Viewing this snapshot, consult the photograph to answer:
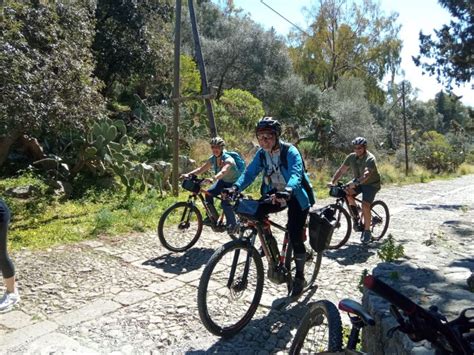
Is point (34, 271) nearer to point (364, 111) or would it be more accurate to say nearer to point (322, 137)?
point (322, 137)

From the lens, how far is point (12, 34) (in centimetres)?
704

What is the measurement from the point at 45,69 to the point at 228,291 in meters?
5.49

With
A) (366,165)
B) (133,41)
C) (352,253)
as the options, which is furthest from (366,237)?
(133,41)

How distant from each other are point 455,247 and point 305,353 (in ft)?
11.0

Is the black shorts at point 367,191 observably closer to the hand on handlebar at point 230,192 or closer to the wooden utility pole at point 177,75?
the hand on handlebar at point 230,192

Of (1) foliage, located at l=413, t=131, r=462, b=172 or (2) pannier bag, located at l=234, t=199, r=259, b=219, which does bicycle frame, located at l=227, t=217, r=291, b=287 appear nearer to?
(2) pannier bag, located at l=234, t=199, r=259, b=219

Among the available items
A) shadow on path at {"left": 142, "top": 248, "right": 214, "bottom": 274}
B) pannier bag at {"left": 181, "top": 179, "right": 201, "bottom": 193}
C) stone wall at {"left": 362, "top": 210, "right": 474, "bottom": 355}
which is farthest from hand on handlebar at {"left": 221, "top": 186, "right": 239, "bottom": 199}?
pannier bag at {"left": 181, "top": 179, "right": 201, "bottom": 193}

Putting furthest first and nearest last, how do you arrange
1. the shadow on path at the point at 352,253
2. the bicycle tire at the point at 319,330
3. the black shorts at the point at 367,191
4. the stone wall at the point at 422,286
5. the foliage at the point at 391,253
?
the black shorts at the point at 367,191
the shadow on path at the point at 352,253
the foliage at the point at 391,253
the stone wall at the point at 422,286
the bicycle tire at the point at 319,330

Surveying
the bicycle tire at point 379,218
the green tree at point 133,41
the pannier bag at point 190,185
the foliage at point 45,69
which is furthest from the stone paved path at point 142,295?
the green tree at point 133,41

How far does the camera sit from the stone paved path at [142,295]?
12.4ft

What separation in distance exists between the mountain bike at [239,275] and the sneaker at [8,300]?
6.37 feet

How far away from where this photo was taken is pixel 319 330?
Answer: 120 inches

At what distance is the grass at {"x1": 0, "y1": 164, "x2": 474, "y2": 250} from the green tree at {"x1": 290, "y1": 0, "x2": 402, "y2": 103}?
2309 cm

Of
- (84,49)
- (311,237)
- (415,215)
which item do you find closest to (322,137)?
(415,215)
